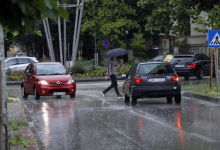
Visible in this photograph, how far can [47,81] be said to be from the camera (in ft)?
59.9

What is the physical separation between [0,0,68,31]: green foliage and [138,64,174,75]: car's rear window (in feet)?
38.8

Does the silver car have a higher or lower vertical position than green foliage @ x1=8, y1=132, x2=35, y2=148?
higher

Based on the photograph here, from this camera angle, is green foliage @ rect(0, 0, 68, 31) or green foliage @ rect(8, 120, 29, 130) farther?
green foliage @ rect(8, 120, 29, 130)

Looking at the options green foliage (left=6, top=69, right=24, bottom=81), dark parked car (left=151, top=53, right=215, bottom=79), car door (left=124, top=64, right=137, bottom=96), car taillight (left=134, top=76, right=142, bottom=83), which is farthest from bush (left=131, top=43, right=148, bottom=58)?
car taillight (left=134, top=76, right=142, bottom=83)

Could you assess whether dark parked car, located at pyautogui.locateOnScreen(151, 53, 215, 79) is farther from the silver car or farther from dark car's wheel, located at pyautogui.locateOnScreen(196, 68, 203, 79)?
the silver car

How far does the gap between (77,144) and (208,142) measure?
2242 millimetres

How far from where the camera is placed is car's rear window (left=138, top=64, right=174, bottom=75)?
50.7 ft

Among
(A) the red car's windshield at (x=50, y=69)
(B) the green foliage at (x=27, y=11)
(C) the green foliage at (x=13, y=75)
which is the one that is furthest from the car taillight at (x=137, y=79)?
(C) the green foliage at (x=13, y=75)

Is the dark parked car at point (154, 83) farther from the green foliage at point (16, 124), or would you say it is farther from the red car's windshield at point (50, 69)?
the green foliage at point (16, 124)

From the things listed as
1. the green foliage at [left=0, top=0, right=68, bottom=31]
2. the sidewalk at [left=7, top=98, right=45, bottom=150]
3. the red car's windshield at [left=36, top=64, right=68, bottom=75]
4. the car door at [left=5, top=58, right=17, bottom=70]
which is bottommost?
the sidewalk at [left=7, top=98, right=45, bottom=150]

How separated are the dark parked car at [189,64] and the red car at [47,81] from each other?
1040 cm

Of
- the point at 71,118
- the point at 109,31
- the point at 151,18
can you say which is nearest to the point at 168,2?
the point at 151,18

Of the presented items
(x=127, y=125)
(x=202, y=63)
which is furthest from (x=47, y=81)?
(x=202, y=63)

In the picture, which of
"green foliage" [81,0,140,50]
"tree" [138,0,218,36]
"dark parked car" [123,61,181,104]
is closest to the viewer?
"dark parked car" [123,61,181,104]
